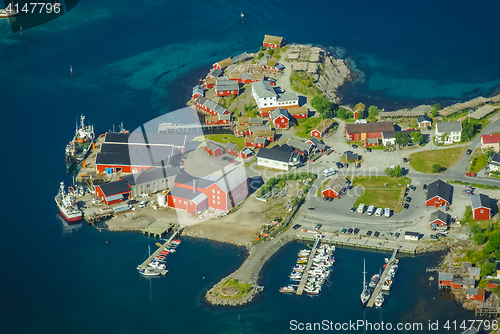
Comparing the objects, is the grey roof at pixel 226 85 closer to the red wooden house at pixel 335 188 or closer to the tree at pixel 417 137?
the tree at pixel 417 137

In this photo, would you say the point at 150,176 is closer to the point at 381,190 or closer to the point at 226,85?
the point at 381,190

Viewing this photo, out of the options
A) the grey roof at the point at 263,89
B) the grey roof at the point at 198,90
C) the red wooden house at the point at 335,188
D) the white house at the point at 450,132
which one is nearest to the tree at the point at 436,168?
the white house at the point at 450,132

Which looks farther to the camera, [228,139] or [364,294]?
[228,139]

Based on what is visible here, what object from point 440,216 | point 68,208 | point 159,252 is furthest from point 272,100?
point 159,252

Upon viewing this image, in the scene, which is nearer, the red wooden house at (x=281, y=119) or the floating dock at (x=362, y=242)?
the floating dock at (x=362, y=242)

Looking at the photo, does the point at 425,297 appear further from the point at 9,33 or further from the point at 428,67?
the point at 9,33
